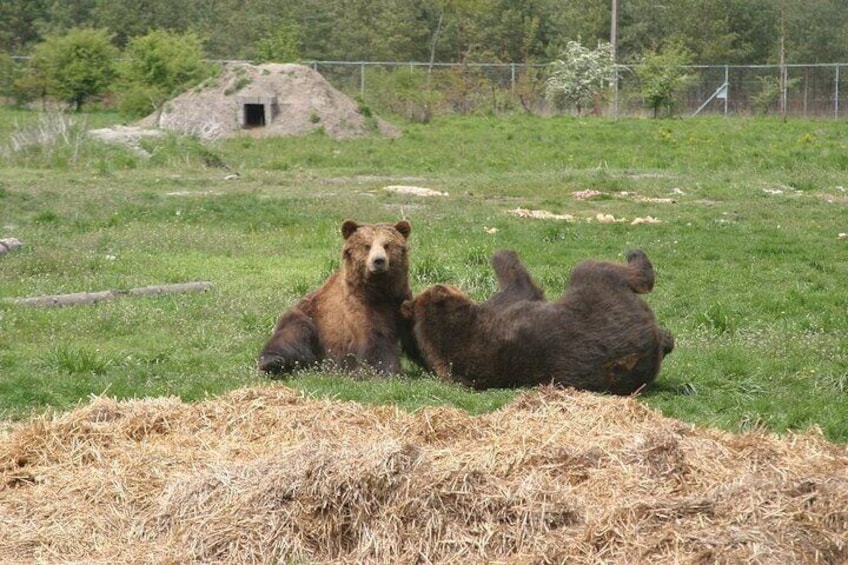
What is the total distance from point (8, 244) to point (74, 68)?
37.0 meters

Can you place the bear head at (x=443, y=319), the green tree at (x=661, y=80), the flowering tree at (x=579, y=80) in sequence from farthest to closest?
1. the flowering tree at (x=579, y=80)
2. the green tree at (x=661, y=80)
3. the bear head at (x=443, y=319)

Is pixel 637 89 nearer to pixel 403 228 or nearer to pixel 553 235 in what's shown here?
pixel 553 235

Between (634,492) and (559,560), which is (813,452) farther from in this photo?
(559,560)

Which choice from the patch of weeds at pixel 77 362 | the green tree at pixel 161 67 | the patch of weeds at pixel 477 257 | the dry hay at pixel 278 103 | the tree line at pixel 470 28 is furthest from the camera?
the tree line at pixel 470 28

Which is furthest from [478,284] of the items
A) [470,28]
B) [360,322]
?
[470,28]

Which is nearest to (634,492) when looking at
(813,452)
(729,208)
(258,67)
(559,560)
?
(559,560)

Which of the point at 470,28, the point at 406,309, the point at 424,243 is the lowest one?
the point at 424,243

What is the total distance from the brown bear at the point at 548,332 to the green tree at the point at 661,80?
4068 cm

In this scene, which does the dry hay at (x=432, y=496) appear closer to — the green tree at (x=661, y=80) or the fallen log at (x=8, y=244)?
the fallen log at (x=8, y=244)

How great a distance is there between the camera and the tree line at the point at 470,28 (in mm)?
72938

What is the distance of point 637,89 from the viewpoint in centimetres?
5741

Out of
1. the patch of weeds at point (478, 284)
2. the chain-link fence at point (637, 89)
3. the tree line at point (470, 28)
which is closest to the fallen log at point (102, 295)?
the patch of weeds at point (478, 284)

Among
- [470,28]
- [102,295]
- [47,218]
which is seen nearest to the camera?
[102,295]

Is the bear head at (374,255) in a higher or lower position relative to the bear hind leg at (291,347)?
higher
